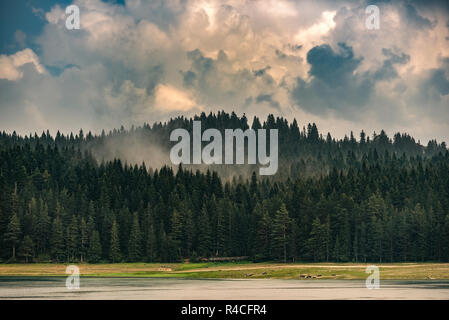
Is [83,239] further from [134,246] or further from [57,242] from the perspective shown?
[134,246]

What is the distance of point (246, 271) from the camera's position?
124000 millimetres

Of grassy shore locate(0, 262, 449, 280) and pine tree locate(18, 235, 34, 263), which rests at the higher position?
pine tree locate(18, 235, 34, 263)

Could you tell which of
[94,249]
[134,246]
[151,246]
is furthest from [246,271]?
[94,249]

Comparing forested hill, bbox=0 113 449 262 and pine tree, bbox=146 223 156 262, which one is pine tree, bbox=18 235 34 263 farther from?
pine tree, bbox=146 223 156 262

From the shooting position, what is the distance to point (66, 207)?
616ft

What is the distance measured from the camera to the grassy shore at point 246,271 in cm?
10656

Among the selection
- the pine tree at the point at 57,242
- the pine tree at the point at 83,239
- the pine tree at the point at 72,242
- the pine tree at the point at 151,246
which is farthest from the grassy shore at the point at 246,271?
the pine tree at the point at 83,239

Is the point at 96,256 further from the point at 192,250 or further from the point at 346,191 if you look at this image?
the point at 346,191

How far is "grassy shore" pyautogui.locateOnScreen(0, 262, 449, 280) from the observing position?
350 feet

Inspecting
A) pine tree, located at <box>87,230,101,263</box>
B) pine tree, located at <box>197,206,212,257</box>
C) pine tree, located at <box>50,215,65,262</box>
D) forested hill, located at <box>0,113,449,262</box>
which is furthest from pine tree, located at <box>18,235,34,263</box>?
pine tree, located at <box>197,206,212,257</box>

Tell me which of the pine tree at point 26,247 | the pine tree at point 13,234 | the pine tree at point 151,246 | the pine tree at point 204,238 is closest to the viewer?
the pine tree at point 26,247

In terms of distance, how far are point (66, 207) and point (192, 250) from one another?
46.4m

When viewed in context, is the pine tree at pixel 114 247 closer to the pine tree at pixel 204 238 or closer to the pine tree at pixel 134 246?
the pine tree at pixel 134 246
